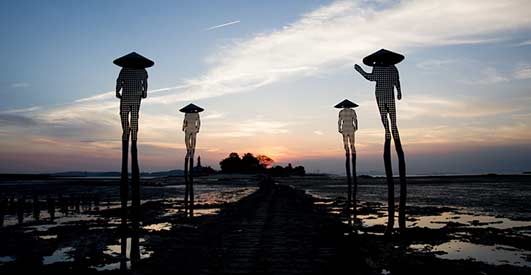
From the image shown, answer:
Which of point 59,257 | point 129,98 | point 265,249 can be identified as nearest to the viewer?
point 59,257

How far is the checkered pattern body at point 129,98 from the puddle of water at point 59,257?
270 inches

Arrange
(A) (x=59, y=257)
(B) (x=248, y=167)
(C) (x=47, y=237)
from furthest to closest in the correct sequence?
(B) (x=248, y=167), (C) (x=47, y=237), (A) (x=59, y=257)

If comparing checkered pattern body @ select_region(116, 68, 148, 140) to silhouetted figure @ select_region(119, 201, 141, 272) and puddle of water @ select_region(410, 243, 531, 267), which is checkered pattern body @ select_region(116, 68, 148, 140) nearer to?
silhouetted figure @ select_region(119, 201, 141, 272)

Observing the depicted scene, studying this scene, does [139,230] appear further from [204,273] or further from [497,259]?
[497,259]

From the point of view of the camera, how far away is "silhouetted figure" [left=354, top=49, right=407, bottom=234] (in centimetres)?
1402

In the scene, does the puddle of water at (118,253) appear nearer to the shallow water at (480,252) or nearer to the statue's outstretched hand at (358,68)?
the shallow water at (480,252)

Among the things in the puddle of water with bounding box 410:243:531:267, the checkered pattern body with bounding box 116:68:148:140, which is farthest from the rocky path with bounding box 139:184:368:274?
the checkered pattern body with bounding box 116:68:148:140

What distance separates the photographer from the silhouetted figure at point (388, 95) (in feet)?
46.0

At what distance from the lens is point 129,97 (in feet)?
54.9

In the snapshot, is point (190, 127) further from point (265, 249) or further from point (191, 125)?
point (265, 249)

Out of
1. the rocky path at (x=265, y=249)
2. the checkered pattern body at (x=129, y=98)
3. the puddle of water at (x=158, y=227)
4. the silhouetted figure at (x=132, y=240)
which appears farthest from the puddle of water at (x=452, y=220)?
the checkered pattern body at (x=129, y=98)

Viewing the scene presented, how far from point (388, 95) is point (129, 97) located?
32.6ft

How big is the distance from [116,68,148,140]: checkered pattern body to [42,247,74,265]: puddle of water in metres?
6.87

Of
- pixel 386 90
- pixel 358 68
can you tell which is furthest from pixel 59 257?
pixel 386 90
